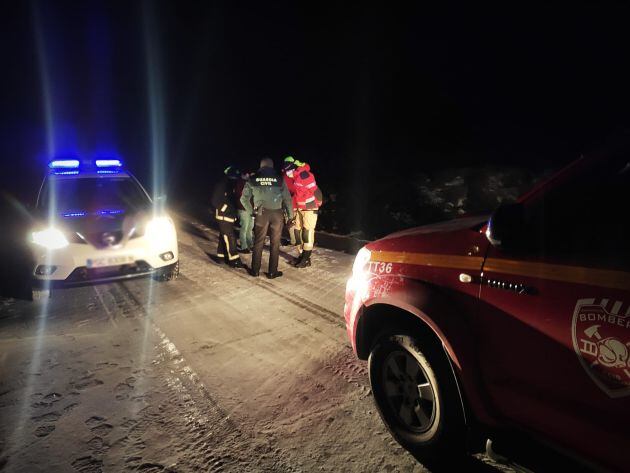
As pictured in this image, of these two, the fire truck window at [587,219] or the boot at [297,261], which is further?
the boot at [297,261]

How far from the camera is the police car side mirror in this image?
1.72 m

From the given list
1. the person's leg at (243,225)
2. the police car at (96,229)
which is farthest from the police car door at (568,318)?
the person's leg at (243,225)

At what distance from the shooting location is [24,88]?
167 ft

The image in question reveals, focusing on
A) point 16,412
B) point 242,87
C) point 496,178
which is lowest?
point 16,412

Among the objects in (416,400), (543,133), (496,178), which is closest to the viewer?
(416,400)

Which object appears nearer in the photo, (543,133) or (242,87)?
(543,133)

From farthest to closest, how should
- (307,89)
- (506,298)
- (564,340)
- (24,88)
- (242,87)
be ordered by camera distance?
(24,88) → (242,87) → (307,89) → (506,298) → (564,340)

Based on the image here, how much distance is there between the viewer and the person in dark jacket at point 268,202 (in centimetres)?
568

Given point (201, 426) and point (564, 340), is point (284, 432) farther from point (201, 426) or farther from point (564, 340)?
point (564, 340)

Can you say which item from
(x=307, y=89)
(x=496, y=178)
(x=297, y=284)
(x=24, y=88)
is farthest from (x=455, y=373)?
(x=24, y=88)

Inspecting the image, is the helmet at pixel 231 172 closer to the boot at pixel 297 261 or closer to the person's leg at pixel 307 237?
the person's leg at pixel 307 237

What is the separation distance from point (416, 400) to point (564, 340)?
1.03m

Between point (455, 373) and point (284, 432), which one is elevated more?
point (455, 373)


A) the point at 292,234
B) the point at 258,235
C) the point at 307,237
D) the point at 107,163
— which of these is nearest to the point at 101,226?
the point at 107,163
